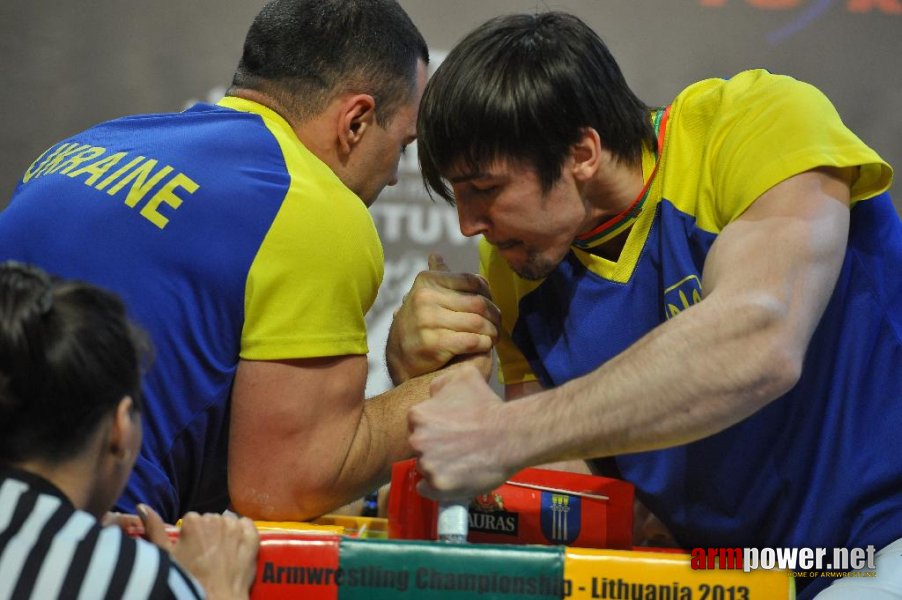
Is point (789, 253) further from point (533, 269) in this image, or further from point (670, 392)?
point (533, 269)

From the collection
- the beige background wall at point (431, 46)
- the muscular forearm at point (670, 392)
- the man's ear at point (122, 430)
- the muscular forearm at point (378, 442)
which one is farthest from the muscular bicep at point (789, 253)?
the beige background wall at point (431, 46)

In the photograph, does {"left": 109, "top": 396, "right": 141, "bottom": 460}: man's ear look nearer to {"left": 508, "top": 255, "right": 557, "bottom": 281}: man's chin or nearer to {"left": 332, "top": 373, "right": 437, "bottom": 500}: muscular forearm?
{"left": 332, "top": 373, "right": 437, "bottom": 500}: muscular forearm

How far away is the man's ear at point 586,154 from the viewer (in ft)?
4.23

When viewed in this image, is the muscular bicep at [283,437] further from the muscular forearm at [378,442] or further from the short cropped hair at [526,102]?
the short cropped hair at [526,102]

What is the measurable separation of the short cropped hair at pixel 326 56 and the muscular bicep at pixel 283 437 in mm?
460

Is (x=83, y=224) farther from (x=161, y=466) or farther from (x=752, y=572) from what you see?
(x=752, y=572)

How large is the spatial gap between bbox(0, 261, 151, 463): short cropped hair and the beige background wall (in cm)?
145

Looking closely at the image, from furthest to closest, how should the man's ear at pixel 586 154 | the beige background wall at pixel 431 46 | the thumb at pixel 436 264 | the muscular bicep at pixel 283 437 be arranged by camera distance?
the beige background wall at pixel 431 46, the thumb at pixel 436 264, the man's ear at pixel 586 154, the muscular bicep at pixel 283 437

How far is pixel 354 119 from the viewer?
1503 millimetres

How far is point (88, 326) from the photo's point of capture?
0.90 metres

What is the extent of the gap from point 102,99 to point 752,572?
1.94m

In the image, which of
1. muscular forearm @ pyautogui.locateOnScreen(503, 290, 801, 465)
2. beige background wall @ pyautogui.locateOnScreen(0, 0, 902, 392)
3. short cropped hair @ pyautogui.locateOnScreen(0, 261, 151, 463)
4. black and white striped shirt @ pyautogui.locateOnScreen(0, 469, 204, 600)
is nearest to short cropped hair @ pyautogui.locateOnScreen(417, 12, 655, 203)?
muscular forearm @ pyautogui.locateOnScreen(503, 290, 801, 465)

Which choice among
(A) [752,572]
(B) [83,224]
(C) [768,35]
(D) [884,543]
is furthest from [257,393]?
(C) [768,35]

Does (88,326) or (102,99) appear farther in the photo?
(102,99)
